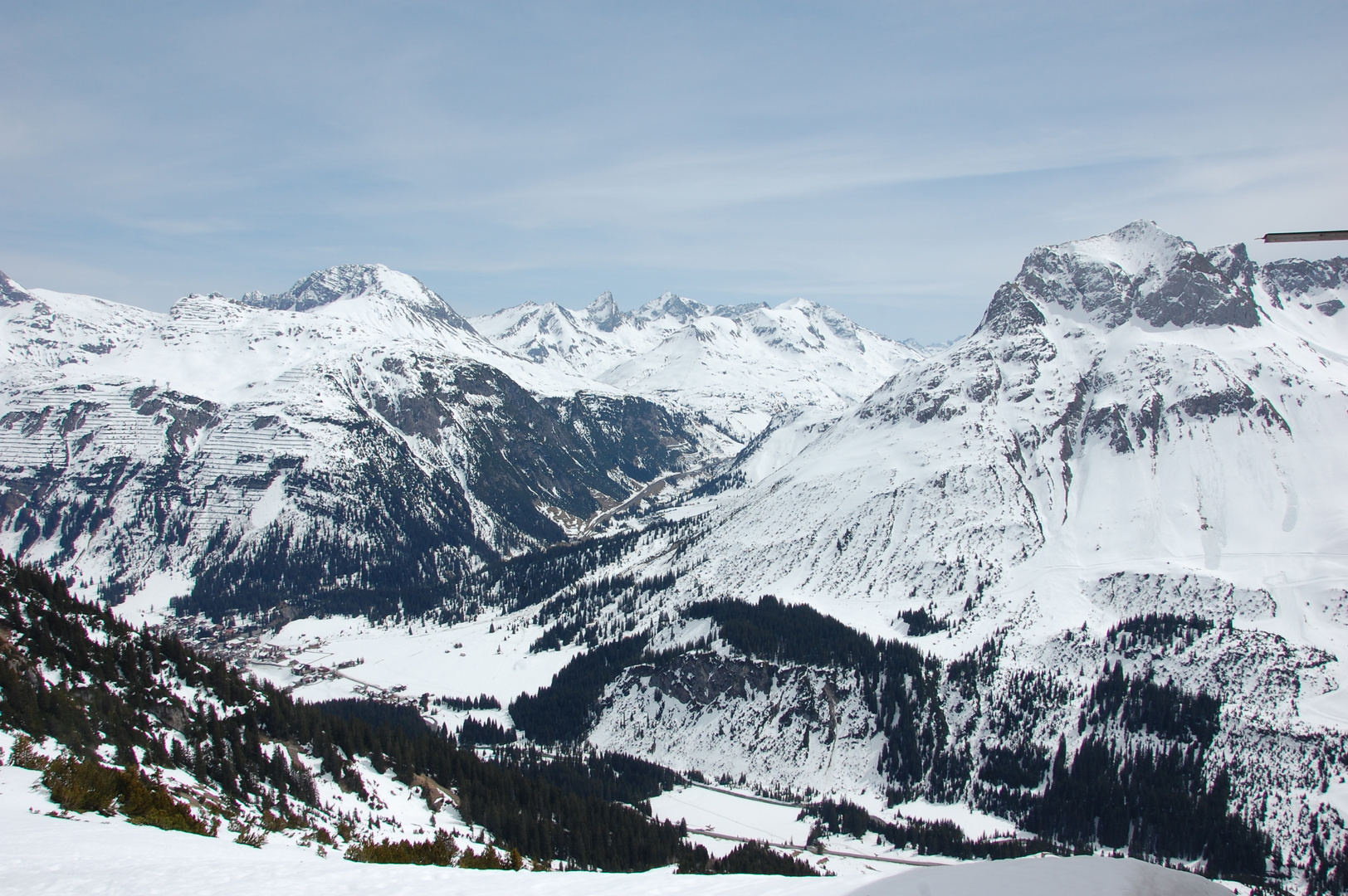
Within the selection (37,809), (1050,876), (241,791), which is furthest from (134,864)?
(241,791)

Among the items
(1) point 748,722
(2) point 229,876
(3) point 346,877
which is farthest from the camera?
(1) point 748,722

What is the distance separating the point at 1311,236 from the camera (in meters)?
19.9

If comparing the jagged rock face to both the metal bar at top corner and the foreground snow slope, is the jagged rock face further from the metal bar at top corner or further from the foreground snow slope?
the metal bar at top corner

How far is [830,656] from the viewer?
182 meters

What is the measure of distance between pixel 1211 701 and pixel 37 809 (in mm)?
188797

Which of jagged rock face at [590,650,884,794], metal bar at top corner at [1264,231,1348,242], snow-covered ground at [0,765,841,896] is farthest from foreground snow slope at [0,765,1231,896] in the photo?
jagged rock face at [590,650,884,794]

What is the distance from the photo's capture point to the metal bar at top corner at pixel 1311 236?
61.8 ft

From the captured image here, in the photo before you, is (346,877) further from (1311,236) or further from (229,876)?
(1311,236)

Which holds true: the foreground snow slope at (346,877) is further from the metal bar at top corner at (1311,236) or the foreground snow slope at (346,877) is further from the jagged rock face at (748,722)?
the jagged rock face at (748,722)

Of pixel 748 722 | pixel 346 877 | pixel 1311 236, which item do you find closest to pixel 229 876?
pixel 346 877

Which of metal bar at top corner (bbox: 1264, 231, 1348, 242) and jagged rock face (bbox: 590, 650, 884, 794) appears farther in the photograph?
jagged rock face (bbox: 590, 650, 884, 794)

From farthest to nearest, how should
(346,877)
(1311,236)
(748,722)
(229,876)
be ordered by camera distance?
(748,722) → (346,877) → (229,876) → (1311,236)

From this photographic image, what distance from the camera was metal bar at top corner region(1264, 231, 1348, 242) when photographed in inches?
742

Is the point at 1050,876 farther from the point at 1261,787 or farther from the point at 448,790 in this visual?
the point at 1261,787
